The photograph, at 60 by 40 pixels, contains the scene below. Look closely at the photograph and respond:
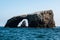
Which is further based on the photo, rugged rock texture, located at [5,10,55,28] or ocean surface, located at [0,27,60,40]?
rugged rock texture, located at [5,10,55,28]

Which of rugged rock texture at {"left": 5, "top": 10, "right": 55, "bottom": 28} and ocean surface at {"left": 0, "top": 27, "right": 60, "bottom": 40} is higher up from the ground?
ocean surface at {"left": 0, "top": 27, "right": 60, "bottom": 40}

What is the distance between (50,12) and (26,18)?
9154mm

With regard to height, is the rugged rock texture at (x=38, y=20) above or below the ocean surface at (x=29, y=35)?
below

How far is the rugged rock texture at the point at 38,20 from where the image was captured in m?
72.5

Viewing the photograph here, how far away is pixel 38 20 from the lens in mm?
72125

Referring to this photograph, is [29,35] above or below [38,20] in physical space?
above

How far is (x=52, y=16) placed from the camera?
79.4m

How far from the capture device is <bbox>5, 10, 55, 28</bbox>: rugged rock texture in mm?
72537

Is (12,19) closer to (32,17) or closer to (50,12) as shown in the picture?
(32,17)

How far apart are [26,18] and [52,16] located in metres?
9.78

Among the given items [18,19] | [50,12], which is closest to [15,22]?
[18,19]

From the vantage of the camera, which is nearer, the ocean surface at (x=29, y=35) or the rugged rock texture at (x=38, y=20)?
the ocean surface at (x=29, y=35)

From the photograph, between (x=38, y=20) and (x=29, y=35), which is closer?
(x=29, y=35)

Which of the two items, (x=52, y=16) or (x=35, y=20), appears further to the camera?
(x=52, y=16)
